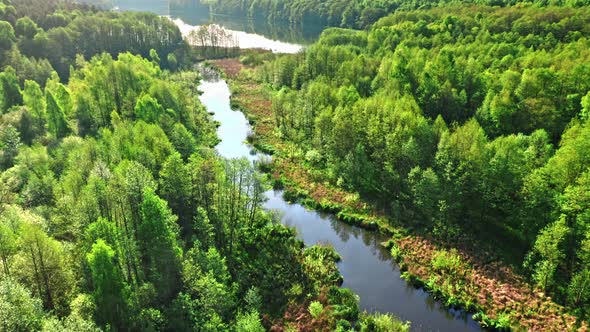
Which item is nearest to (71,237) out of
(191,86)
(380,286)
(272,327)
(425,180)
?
(272,327)

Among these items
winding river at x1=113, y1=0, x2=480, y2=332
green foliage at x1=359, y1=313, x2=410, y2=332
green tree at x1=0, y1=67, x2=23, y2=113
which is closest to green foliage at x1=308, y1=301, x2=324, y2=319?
green foliage at x1=359, y1=313, x2=410, y2=332

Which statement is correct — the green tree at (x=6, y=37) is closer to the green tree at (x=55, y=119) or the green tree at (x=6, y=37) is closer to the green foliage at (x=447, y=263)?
the green tree at (x=55, y=119)

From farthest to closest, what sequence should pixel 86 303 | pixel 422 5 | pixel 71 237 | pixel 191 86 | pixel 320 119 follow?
pixel 422 5 → pixel 191 86 → pixel 320 119 → pixel 71 237 → pixel 86 303

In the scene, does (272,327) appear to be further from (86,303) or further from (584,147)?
Result: (584,147)

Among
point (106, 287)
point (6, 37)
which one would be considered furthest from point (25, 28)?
point (106, 287)

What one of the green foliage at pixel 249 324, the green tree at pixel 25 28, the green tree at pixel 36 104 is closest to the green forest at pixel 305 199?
the green foliage at pixel 249 324

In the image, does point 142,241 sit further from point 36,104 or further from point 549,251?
point 36,104
